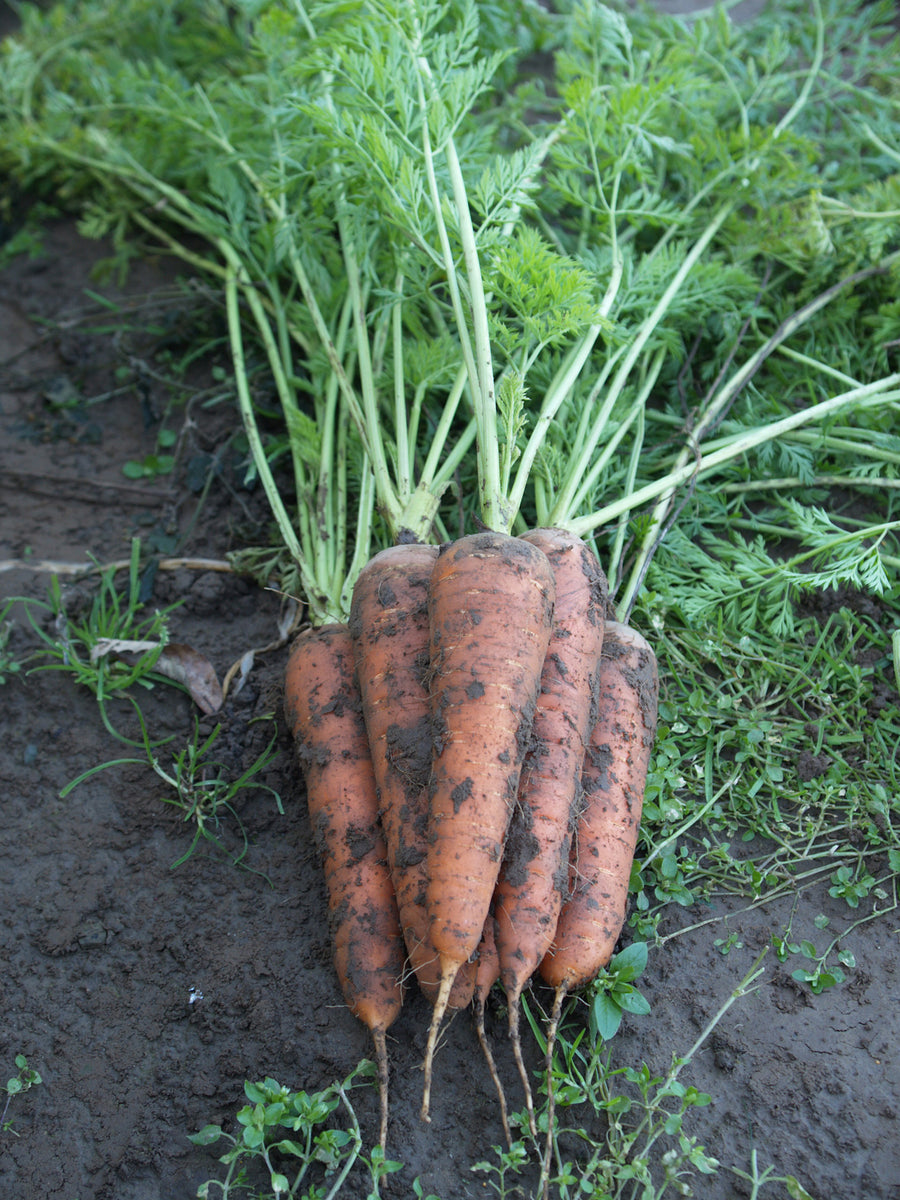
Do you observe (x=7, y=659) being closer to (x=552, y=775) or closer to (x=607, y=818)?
(x=552, y=775)

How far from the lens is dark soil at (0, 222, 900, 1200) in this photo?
71.2 inches

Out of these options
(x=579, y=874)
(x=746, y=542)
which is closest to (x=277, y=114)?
(x=746, y=542)

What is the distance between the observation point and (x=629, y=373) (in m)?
3.09

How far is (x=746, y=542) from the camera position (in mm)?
2941

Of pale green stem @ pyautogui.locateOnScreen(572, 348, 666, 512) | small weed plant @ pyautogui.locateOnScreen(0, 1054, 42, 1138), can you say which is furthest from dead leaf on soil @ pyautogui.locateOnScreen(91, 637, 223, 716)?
pale green stem @ pyautogui.locateOnScreen(572, 348, 666, 512)

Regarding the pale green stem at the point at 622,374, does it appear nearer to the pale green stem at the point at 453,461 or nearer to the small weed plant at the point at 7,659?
the pale green stem at the point at 453,461

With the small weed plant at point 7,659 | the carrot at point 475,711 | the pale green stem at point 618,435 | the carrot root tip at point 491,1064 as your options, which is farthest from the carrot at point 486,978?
the small weed plant at point 7,659

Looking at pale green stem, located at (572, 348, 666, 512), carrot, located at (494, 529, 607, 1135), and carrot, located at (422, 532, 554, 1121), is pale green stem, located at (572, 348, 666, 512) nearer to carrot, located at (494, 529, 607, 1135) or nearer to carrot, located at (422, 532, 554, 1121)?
carrot, located at (494, 529, 607, 1135)

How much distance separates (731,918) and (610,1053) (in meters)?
0.50

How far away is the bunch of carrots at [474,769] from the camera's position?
1.90m

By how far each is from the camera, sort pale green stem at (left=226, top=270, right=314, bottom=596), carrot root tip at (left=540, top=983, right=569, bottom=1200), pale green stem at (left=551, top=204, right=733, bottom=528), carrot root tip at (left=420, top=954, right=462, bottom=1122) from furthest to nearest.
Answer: pale green stem at (left=226, top=270, right=314, bottom=596) → pale green stem at (left=551, top=204, right=733, bottom=528) → carrot root tip at (left=420, top=954, right=462, bottom=1122) → carrot root tip at (left=540, top=983, right=569, bottom=1200)

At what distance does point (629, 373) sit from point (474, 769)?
181cm

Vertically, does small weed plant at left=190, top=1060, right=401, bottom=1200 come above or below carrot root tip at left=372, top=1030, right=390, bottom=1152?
below

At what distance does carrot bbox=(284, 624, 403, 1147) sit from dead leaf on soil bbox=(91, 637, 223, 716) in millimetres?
318
